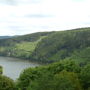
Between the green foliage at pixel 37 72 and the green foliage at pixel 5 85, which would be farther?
the green foliage at pixel 37 72

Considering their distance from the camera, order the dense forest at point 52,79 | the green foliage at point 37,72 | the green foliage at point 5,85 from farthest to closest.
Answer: the green foliage at point 37,72
the green foliage at point 5,85
the dense forest at point 52,79

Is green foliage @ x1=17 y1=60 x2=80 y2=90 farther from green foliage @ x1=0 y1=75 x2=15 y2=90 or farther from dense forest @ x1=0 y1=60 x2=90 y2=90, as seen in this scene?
green foliage @ x1=0 y1=75 x2=15 y2=90

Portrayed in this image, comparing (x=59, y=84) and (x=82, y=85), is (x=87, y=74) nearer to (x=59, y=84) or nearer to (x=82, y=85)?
(x=82, y=85)

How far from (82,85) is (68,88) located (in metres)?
15.1

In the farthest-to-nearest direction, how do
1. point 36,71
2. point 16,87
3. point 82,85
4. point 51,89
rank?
point 36,71
point 16,87
point 82,85
point 51,89

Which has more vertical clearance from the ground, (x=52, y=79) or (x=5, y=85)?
(x=52, y=79)

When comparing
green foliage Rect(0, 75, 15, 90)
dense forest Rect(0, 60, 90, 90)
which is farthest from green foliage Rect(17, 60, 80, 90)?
green foliage Rect(0, 75, 15, 90)

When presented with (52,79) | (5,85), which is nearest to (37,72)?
(5,85)

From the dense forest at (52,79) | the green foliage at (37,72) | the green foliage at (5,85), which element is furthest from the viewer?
the green foliage at (37,72)

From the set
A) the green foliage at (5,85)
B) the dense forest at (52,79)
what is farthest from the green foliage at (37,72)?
the green foliage at (5,85)

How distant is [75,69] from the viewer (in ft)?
262

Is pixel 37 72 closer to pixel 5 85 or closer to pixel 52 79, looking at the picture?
pixel 5 85

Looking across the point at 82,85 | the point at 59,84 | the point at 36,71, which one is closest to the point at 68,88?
the point at 59,84

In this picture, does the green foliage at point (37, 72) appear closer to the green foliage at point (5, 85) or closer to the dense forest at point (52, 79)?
the dense forest at point (52, 79)
